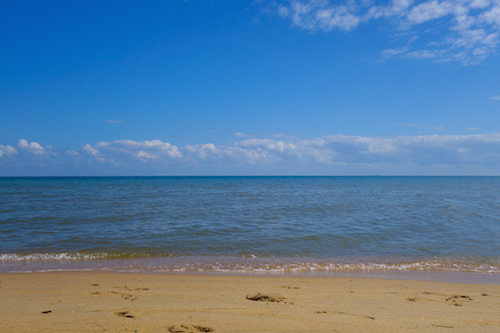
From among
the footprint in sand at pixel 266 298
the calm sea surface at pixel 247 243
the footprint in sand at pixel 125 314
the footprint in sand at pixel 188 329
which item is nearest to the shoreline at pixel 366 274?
the calm sea surface at pixel 247 243

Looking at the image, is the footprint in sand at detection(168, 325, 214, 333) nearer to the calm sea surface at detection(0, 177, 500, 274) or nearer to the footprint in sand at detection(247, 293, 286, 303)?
the footprint in sand at detection(247, 293, 286, 303)

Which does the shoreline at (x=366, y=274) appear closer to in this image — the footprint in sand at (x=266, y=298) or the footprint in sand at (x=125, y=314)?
the footprint in sand at (x=266, y=298)

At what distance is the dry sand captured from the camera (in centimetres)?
494

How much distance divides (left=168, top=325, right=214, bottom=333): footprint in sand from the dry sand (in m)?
0.02

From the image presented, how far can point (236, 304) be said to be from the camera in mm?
6090

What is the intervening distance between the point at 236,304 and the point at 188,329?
60.4 inches

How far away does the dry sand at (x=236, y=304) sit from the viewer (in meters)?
4.94

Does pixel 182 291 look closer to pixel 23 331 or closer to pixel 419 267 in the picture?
pixel 23 331

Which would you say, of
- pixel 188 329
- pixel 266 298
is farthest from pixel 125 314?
pixel 266 298

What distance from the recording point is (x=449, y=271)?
32.8ft

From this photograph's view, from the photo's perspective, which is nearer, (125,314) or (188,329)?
(188,329)

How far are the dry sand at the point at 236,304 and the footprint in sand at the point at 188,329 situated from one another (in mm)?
Answer: 16

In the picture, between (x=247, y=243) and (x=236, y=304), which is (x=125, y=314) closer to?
(x=236, y=304)

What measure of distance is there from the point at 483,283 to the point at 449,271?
1.34 meters
